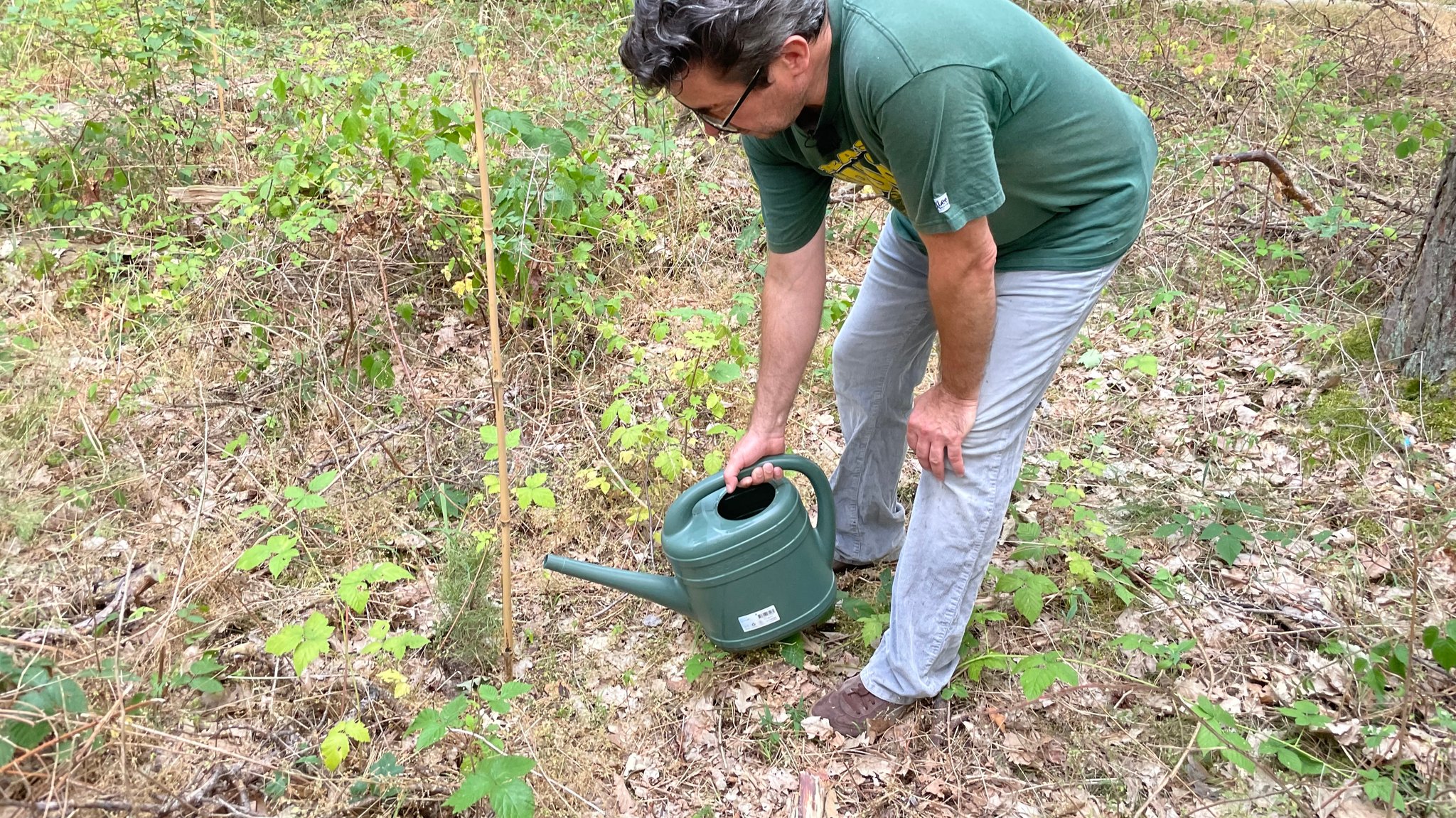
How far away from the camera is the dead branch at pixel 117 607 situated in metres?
1.99

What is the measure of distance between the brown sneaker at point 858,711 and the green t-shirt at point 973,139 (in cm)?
108

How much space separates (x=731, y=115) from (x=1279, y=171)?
3479 millimetres

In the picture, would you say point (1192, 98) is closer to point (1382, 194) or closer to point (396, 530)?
point (1382, 194)

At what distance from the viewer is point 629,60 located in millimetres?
1451

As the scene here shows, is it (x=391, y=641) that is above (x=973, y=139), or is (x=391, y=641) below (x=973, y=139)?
below

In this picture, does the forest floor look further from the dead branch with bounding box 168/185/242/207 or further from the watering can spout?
the watering can spout

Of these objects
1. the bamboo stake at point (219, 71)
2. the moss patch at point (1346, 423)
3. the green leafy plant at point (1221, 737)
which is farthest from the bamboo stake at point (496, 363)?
the bamboo stake at point (219, 71)

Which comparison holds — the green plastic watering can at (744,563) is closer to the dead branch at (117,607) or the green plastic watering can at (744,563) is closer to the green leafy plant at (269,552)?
the green leafy plant at (269,552)

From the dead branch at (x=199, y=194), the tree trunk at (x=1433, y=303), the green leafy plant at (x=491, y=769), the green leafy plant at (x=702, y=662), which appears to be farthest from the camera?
the dead branch at (x=199, y=194)

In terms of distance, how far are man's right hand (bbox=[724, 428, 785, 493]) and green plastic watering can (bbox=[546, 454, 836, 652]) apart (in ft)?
0.06

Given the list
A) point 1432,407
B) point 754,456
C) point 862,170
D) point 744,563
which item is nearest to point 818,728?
point 744,563

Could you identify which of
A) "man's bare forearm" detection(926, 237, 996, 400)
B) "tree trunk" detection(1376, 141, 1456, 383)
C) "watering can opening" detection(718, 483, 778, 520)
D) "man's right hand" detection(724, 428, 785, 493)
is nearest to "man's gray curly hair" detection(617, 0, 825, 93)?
"man's bare forearm" detection(926, 237, 996, 400)

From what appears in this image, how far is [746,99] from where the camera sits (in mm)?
1481

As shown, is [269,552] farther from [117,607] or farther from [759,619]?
[759,619]
